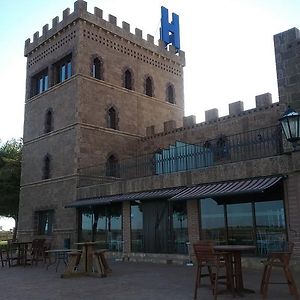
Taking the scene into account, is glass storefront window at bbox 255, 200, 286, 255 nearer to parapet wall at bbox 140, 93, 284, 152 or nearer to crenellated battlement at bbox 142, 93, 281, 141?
parapet wall at bbox 140, 93, 284, 152

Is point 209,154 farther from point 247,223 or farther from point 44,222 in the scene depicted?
point 44,222

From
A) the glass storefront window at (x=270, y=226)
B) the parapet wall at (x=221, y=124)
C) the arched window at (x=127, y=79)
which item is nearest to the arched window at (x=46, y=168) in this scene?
the parapet wall at (x=221, y=124)

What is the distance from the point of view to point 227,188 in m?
13.3

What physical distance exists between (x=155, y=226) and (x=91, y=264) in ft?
14.1

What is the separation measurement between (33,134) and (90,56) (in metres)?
6.38

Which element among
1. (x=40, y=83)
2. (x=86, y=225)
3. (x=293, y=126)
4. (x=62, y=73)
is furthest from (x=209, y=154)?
(x=40, y=83)

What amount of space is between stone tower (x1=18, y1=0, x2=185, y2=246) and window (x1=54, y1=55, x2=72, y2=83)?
61 millimetres

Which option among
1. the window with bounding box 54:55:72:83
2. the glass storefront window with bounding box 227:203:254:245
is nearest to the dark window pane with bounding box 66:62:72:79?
the window with bounding box 54:55:72:83

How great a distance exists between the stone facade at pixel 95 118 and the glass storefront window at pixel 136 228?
302 mm

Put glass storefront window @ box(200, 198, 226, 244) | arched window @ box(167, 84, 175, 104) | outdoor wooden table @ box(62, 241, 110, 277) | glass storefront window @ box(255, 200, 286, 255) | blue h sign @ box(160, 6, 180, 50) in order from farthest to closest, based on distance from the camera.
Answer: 1. blue h sign @ box(160, 6, 180, 50)
2. arched window @ box(167, 84, 175, 104)
3. glass storefront window @ box(200, 198, 226, 244)
4. glass storefront window @ box(255, 200, 286, 255)
5. outdoor wooden table @ box(62, 241, 110, 277)

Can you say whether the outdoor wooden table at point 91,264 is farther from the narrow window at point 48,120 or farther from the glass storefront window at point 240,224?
the narrow window at point 48,120

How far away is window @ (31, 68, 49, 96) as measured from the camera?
A: 87.2 feet

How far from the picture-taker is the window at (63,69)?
24438mm

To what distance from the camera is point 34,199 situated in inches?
966
